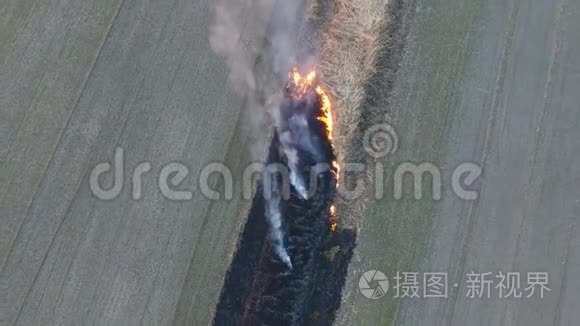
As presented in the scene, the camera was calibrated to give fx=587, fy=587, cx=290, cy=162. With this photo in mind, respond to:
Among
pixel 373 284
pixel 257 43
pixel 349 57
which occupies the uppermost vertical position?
pixel 349 57

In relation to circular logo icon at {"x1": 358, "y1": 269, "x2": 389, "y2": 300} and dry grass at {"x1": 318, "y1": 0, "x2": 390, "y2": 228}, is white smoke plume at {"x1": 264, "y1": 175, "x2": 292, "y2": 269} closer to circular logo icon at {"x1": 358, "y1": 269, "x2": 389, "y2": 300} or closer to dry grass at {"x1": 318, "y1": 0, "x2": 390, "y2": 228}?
dry grass at {"x1": 318, "y1": 0, "x2": 390, "y2": 228}

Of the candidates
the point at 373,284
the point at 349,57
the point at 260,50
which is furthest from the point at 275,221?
the point at 349,57

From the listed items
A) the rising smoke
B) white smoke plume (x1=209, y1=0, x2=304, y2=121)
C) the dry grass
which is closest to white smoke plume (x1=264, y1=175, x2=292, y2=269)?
the rising smoke

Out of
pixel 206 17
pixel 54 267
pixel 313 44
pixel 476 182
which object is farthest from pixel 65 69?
pixel 476 182

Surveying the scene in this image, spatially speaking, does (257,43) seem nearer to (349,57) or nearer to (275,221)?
(349,57)

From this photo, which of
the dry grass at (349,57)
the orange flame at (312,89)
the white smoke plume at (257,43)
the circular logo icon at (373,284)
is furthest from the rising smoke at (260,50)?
the circular logo icon at (373,284)

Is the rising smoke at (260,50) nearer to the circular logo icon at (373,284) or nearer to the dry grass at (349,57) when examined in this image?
the dry grass at (349,57)
